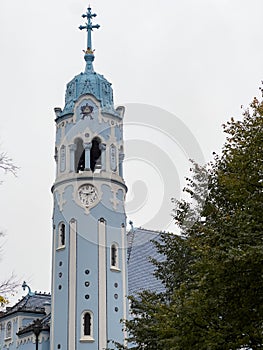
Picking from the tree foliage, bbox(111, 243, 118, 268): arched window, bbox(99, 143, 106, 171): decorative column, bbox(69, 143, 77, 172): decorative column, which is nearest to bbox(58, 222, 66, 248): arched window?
bbox(111, 243, 118, 268): arched window

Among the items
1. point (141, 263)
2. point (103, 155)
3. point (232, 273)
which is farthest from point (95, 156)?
point (232, 273)

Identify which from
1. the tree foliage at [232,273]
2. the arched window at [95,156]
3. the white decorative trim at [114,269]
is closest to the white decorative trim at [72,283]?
the white decorative trim at [114,269]

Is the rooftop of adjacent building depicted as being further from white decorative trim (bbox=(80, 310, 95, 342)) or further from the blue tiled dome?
the blue tiled dome

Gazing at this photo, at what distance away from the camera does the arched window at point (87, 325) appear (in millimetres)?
33209

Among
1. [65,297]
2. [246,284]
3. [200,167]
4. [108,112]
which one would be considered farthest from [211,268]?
[108,112]

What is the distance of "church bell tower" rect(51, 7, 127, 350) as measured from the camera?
33.6 m

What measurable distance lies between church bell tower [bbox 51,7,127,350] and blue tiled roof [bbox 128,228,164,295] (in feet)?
13.2

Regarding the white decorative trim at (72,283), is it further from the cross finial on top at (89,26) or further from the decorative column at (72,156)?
the cross finial on top at (89,26)

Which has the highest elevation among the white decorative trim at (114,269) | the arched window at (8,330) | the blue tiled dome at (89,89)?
the blue tiled dome at (89,89)

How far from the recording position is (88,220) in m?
35.3

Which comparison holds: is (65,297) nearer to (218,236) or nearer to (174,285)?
(174,285)

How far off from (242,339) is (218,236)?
238 cm

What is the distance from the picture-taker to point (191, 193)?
21.8 m

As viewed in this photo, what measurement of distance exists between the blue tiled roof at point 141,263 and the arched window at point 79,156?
231 inches
